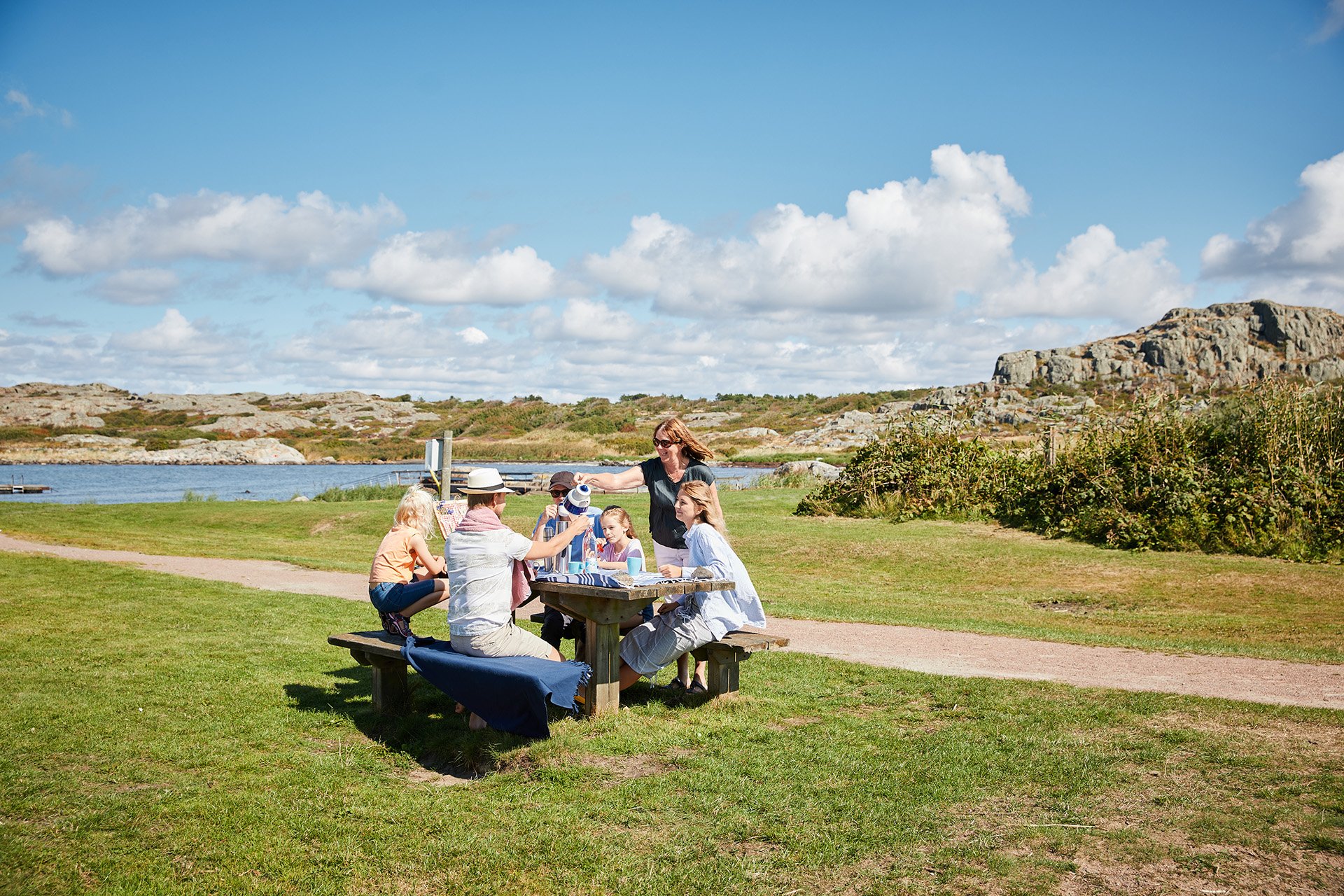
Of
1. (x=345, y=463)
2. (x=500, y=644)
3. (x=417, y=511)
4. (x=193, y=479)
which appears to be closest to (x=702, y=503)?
(x=500, y=644)

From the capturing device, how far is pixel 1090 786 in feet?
16.4

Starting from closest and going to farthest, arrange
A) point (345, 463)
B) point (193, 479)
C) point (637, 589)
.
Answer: point (637, 589) < point (193, 479) < point (345, 463)

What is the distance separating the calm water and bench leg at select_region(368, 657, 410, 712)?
2826 centimetres

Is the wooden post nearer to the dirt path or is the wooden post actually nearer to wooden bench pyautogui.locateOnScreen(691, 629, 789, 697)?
the dirt path

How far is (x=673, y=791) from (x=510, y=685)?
124 centimetres

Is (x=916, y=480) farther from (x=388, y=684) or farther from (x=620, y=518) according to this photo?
(x=388, y=684)

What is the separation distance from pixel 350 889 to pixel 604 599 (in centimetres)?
253

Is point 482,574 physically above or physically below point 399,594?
above

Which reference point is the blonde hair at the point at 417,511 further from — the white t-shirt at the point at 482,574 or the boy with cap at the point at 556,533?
the white t-shirt at the point at 482,574

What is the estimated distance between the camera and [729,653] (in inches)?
260

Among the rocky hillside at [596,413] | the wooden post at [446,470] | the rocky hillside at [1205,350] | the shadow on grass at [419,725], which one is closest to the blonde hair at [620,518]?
the shadow on grass at [419,725]

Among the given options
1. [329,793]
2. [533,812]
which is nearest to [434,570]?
[329,793]

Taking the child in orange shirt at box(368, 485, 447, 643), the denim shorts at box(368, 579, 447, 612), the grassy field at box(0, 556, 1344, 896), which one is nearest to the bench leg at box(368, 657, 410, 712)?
the grassy field at box(0, 556, 1344, 896)

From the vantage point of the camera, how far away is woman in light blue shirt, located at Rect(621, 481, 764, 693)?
21.0 ft
